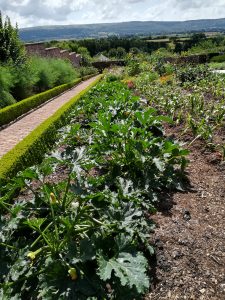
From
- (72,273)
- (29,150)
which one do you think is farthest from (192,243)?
(29,150)

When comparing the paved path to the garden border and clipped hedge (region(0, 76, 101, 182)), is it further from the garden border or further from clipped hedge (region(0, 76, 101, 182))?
Answer: clipped hedge (region(0, 76, 101, 182))

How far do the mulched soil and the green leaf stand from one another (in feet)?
1.79

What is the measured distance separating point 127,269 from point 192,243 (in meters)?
1.17

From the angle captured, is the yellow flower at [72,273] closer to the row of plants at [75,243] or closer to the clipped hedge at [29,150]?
the row of plants at [75,243]

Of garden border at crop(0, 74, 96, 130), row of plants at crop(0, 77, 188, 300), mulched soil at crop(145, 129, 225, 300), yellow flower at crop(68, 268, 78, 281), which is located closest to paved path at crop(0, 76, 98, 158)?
garden border at crop(0, 74, 96, 130)

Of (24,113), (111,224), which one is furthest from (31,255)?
(24,113)

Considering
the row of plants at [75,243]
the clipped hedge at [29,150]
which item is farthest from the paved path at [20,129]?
the row of plants at [75,243]

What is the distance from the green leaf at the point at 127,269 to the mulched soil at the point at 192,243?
21.5 inches

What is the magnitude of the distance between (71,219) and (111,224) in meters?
0.32

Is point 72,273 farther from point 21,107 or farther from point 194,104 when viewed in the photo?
point 21,107

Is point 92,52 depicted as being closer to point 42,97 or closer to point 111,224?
point 42,97

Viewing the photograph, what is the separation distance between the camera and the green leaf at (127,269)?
7.61 feet

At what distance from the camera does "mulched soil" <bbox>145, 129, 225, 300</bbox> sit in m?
2.90

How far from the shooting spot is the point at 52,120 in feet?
28.1
